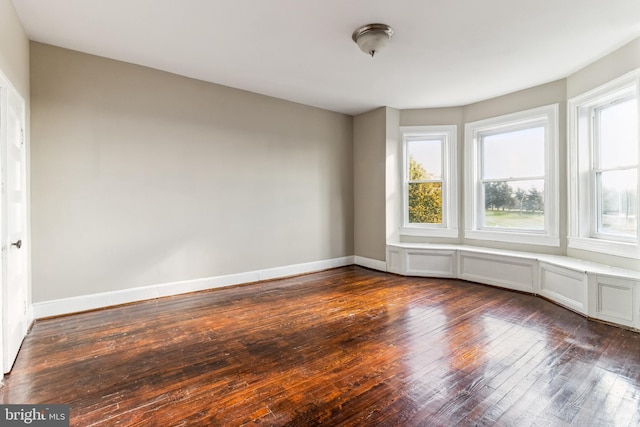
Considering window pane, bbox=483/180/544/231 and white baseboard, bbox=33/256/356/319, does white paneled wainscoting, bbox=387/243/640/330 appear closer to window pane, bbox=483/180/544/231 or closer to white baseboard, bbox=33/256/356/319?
window pane, bbox=483/180/544/231

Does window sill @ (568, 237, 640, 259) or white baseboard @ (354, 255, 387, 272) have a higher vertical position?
window sill @ (568, 237, 640, 259)

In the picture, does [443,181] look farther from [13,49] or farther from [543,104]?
[13,49]

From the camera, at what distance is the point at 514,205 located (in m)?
4.74

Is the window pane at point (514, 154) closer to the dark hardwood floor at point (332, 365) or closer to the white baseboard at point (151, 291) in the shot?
the dark hardwood floor at point (332, 365)

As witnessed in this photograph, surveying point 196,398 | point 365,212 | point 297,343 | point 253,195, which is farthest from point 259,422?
point 365,212

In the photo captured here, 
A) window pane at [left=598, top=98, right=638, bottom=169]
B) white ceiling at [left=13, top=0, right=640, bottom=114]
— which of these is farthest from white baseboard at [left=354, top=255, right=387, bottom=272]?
window pane at [left=598, top=98, right=638, bottom=169]

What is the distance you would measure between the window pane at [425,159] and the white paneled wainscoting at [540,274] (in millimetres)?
1267

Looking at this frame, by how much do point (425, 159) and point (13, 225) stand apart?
17.7 feet

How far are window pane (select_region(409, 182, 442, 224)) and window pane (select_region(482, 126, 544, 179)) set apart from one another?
800 mm

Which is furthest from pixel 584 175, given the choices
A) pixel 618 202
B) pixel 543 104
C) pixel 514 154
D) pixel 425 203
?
pixel 425 203

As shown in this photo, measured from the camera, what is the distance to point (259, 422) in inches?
68.2

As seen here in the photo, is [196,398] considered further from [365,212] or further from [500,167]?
[500,167]

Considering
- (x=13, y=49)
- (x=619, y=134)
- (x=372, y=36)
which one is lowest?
(x=619, y=134)

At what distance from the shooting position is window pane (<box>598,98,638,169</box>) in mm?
3330
